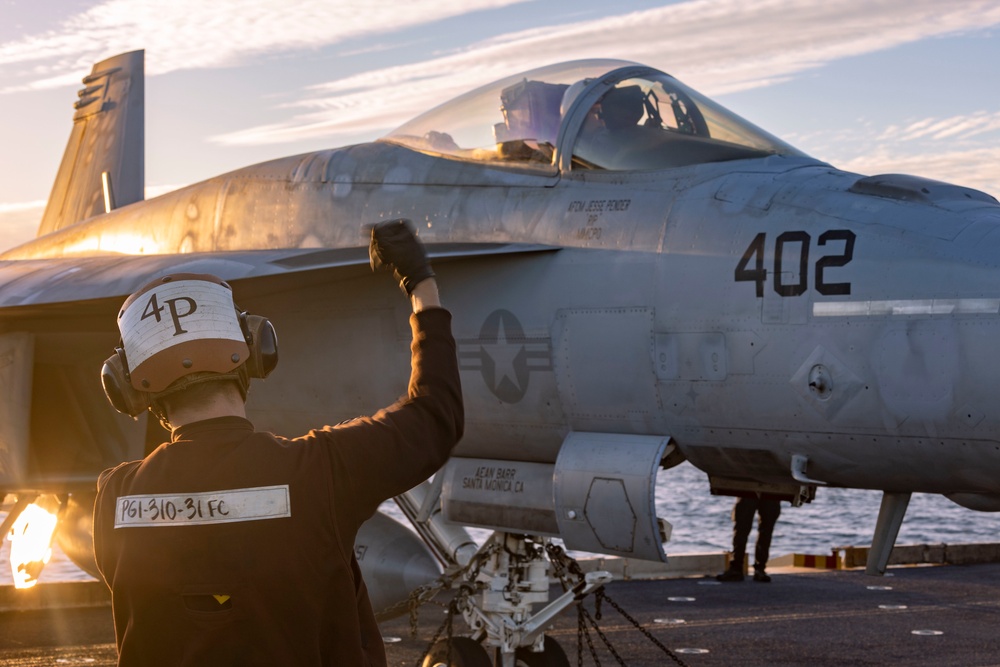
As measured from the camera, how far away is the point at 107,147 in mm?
15414

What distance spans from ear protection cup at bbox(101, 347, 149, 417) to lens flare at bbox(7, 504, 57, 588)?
26.5 feet

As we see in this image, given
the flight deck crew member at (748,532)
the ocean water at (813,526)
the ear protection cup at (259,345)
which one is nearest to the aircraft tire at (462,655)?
the ear protection cup at (259,345)

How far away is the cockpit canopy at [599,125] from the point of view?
22.1ft

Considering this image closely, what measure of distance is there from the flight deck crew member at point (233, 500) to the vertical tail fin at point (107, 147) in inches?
517

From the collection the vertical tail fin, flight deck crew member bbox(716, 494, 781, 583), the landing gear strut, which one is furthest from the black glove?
the vertical tail fin

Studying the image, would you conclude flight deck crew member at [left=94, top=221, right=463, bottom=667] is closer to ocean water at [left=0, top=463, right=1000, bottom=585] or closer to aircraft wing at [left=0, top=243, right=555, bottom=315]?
aircraft wing at [left=0, top=243, right=555, bottom=315]

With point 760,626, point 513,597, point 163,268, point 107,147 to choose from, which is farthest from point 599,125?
point 107,147

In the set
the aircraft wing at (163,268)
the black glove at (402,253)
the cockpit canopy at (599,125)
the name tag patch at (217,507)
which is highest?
the cockpit canopy at (599,125)

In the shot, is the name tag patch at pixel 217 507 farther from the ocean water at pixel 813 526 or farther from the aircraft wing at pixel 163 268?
the ocean water at pixel 813 526

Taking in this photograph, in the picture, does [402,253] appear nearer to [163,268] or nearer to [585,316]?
[585,316]

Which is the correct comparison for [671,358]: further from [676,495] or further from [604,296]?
[676,495]

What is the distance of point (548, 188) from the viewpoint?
271 inches

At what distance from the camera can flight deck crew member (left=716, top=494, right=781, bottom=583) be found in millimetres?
15438

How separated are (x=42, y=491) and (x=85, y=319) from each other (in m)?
1.22
